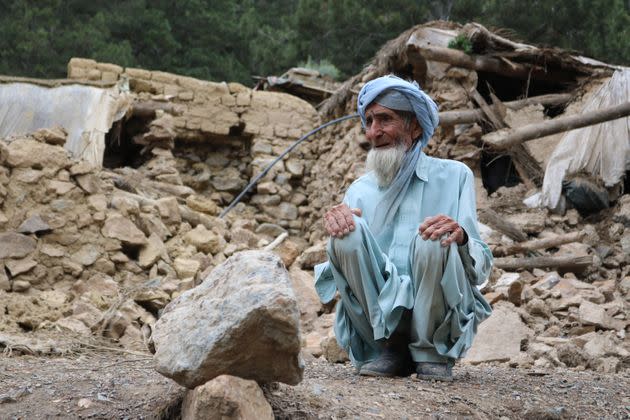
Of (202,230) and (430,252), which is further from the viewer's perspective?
(202,230)

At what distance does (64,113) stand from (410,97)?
542cm

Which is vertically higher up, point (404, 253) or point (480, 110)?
point (480, 110)

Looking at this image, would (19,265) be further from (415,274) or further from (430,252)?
(430,252)

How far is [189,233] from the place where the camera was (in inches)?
289

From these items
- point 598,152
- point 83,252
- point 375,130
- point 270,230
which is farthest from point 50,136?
point 598,152

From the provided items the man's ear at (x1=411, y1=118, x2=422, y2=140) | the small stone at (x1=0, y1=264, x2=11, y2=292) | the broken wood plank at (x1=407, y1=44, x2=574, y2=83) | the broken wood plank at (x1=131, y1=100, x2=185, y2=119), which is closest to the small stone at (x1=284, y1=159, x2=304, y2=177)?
the broken wood plank at (x1=131, y1=100, x2=185, y2=119)

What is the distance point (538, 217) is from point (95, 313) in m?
4.31

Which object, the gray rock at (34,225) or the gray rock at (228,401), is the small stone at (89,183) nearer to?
the gray rock at (34,225)

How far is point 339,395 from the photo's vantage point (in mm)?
2906

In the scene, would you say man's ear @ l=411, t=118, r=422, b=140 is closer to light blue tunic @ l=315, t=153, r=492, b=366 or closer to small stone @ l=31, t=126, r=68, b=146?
light blue tunic @ l=315, t=153, r=492, b=366

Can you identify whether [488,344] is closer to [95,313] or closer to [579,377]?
[579,377]

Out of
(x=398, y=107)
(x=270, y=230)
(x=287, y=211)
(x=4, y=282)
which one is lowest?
(x=4, y=282)

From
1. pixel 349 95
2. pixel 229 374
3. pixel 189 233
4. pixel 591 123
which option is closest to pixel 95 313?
pixel 189 233

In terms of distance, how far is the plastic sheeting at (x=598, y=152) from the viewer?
293 inches
